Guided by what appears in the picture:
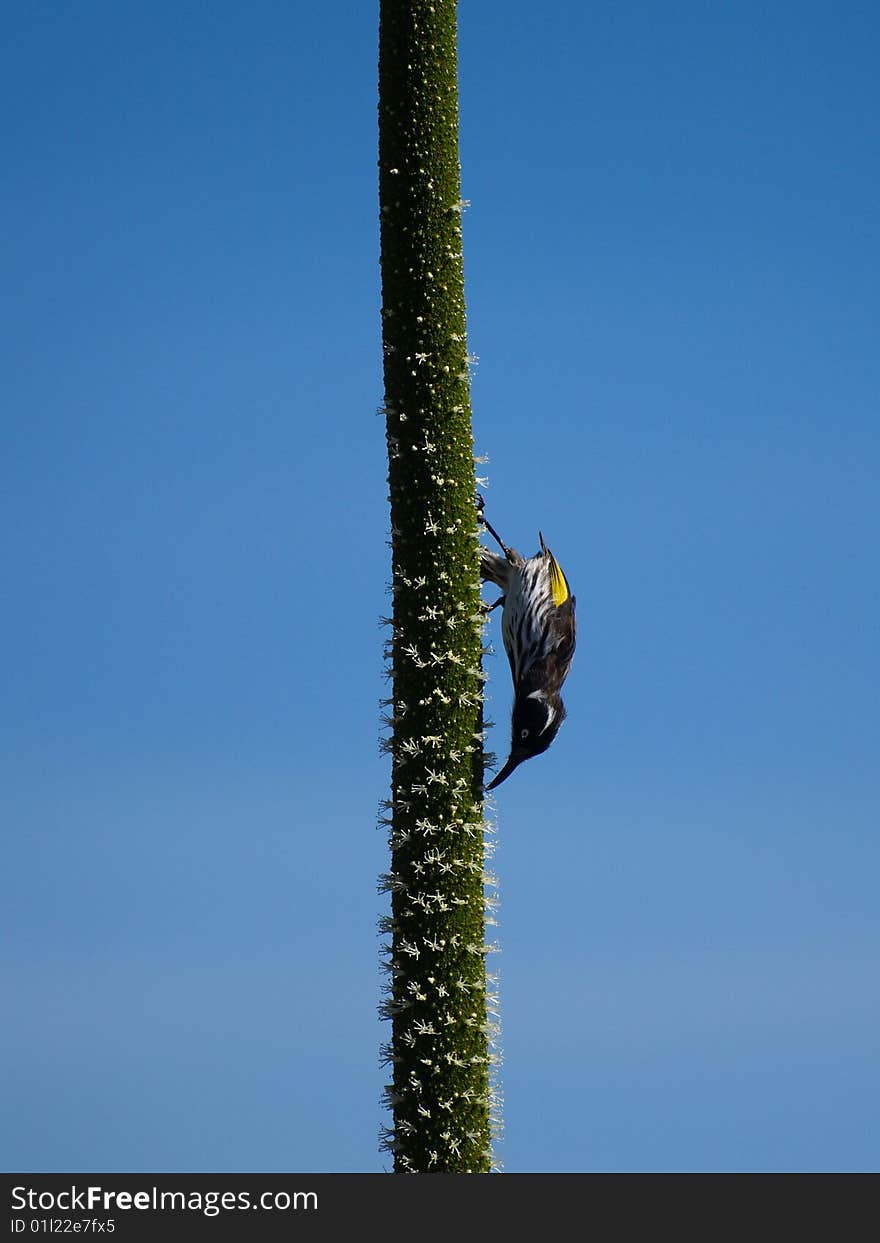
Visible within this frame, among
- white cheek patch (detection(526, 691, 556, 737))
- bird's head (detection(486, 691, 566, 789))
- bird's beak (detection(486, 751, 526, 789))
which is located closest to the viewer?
bird's beak (detection(486, 751, 526, 789))

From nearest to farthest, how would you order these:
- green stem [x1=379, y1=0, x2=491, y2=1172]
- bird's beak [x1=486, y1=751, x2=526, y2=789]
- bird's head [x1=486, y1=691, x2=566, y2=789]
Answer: green stem [x1=379, y1=0, x2=491, y2=1172] → bird's beak [x1=486, y1=751, x2=526, y2=789] → bird's head [x1=486, y1=691, x2=566, y2=789]

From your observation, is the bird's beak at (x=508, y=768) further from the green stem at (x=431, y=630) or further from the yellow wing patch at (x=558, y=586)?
the yellow wing patch at (x=558, y=586)

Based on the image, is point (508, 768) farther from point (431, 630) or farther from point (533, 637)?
point (431, 630)

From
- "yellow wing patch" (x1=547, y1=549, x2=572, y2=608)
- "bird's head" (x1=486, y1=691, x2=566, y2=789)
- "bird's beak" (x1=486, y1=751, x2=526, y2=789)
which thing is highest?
"yellow wing patch" (x1=547, y1=549, x2=572, y2=608)

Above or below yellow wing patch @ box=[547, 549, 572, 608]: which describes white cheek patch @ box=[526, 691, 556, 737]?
below

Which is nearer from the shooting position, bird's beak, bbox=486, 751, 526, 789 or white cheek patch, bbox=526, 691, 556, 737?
bird's beak, bbox=486, 751, 526, 789

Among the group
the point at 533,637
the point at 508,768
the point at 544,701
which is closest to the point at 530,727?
the point at 544,701

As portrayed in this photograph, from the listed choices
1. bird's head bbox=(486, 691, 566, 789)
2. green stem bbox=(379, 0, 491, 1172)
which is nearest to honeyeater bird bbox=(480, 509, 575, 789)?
bird's head bbox=(486, 691, 566, 789)

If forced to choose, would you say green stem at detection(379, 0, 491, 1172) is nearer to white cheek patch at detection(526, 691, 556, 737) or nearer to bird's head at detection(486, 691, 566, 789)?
bird's head at detection(486, 691, 566, 789)
